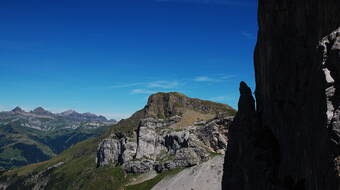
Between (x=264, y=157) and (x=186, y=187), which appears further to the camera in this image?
(x=186, y=187)

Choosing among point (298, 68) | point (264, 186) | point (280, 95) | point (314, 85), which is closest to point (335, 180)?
point (314, 85)

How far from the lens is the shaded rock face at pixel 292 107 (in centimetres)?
2614

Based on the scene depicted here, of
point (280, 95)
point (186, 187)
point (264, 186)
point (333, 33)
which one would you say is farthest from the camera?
point (186, 187)

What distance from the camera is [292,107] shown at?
36625 mm

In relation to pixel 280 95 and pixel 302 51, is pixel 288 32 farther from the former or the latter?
pixel 280 95

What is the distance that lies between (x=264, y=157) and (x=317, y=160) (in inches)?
808

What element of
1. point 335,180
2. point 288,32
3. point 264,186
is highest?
point 288,32

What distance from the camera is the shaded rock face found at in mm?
26141

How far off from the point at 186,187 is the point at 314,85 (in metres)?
176

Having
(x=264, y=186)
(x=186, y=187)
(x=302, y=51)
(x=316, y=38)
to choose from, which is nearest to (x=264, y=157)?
(x=264, y=186)

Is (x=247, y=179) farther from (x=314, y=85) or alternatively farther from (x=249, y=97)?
(x=314, y=85)

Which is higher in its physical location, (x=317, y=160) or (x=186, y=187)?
(x=317, y=160)

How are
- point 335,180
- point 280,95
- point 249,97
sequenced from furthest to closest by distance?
point 249,97, point 280,95, point 335,180

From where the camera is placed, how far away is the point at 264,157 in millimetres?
47594
